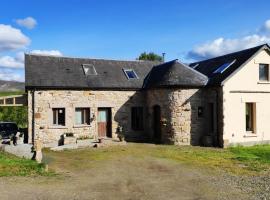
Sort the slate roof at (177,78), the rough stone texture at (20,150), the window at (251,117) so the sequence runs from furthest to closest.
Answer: the window at (251,117)
the slate roof at (177,78)
the rough stone texture at (20,150)

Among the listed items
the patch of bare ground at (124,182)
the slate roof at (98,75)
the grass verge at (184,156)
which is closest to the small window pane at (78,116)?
the slate roof at (98,75)

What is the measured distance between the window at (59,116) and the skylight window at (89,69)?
354 centimetres

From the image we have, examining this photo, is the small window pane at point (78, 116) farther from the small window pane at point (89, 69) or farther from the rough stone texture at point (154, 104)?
the small window pane at point (89, 69)

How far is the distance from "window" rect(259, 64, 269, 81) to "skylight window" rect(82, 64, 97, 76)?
11.8m

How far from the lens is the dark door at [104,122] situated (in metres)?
25.5

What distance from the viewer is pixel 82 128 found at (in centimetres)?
2455

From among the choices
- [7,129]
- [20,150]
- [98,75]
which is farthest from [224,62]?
[7,129]

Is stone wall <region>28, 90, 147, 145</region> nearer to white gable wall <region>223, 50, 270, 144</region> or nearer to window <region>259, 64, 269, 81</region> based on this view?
white gable wall <region>223, 50, 270, 144</region>

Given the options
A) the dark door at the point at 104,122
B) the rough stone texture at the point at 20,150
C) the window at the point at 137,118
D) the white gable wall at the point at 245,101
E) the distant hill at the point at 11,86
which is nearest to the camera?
the rough stone texture at the point at 20,150

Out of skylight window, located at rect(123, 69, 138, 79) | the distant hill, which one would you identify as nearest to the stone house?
skylight window, located at rect(123, 69, 138, 79)

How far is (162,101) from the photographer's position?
24.1 m

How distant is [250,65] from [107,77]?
1020cm

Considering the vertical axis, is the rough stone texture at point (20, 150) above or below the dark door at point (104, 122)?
below

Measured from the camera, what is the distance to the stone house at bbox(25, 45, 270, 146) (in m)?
22.9
